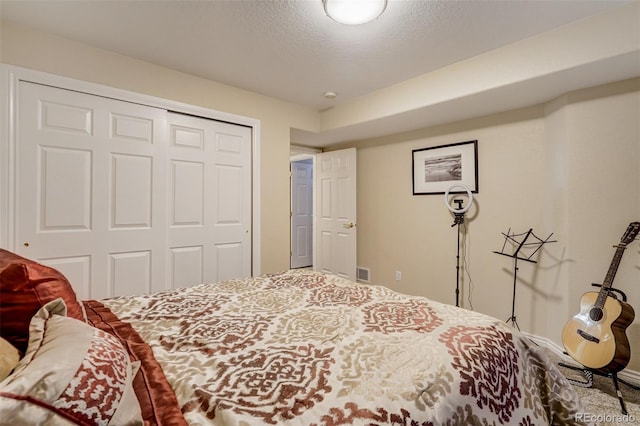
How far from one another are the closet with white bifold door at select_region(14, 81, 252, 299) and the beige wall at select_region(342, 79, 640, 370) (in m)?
1.89

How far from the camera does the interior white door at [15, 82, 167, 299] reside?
2.15m

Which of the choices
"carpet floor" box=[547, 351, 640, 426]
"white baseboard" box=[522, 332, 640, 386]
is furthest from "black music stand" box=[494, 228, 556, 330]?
"carpet floor" box=[547, 351, 640, 426]

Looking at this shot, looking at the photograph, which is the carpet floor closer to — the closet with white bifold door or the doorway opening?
the closet with white bifold door

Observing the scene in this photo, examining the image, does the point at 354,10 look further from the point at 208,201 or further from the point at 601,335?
the point at 601,335

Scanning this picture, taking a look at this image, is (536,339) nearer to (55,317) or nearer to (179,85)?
(55,317)

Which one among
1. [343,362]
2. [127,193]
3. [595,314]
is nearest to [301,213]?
[127,193]

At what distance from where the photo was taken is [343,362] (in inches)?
38.3

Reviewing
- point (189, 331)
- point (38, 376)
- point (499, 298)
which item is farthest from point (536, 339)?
point (38, 376)

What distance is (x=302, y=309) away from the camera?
58.7 inches

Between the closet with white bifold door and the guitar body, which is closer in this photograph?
the guitar body

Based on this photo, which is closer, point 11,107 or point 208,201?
point 11,107

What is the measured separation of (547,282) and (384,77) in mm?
2376

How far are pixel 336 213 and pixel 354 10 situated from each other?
291 cm

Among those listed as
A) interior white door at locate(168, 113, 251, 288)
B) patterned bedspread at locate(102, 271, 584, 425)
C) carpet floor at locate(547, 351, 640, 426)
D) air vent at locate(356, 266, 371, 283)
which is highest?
interior white door at locate(168, 113, 251, 288)
